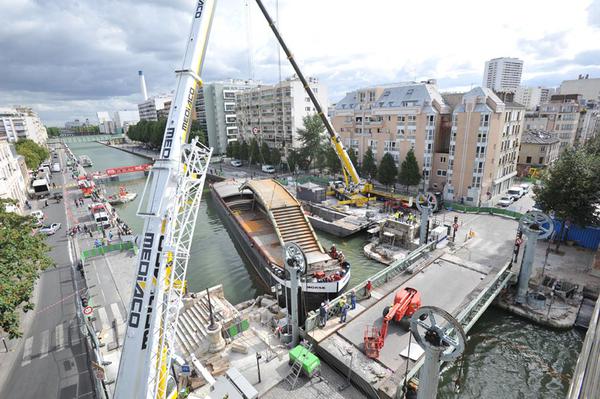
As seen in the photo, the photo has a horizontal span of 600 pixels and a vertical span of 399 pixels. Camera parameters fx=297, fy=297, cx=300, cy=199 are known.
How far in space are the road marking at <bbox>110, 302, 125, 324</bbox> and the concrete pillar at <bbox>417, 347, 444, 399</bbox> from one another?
676 inches

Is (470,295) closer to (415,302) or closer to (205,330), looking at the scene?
(415,302)

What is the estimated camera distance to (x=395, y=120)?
44.0m

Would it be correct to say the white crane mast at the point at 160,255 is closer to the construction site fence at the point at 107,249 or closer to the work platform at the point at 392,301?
the work platform at the point at 392,301

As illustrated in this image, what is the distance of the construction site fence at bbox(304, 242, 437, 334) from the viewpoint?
15.2 meters

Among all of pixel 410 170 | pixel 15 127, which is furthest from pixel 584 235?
pixel 15 127

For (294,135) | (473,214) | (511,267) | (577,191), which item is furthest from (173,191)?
(294,135)

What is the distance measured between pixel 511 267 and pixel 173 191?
79.2 ft

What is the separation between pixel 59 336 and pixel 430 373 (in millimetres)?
19676

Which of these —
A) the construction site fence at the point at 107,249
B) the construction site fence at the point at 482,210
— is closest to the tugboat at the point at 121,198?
the construction site fence at the point at 107,249

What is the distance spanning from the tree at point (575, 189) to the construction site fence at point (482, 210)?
8.37 meters

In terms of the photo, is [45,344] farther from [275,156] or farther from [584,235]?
[275,156]

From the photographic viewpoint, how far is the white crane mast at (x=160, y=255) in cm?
792

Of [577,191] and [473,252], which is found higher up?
[577,191]

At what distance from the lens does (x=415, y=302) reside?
1535 cm
